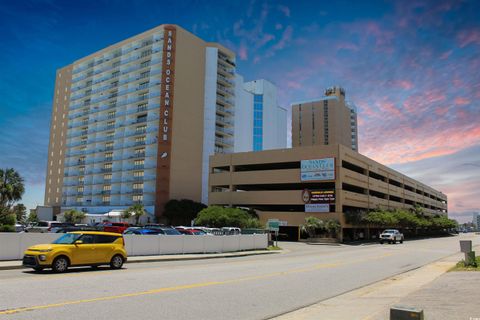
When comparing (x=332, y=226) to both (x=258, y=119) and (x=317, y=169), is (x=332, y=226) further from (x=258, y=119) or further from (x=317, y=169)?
(x=258, y=119)

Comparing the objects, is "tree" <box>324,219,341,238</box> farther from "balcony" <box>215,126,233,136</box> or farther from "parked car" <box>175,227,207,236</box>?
"balcony" <box>215,126,233,136</box>

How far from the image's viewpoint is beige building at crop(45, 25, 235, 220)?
88.6 m

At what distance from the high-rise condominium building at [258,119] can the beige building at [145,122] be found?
17.7 feet

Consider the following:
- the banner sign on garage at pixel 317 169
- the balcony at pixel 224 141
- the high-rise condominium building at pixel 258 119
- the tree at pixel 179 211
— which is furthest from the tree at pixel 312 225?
the high-rise condominium building at pixel 258 119

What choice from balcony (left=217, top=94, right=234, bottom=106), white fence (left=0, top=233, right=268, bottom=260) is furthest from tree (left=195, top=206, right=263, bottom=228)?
balcony (left=217, top=94, right=234, bottom=106)

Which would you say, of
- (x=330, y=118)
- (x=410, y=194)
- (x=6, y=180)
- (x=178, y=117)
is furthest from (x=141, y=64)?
(x=330, y=118)

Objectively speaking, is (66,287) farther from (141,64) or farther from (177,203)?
(141,64)

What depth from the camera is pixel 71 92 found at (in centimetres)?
11281

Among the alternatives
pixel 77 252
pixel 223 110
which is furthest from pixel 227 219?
pixel 77 252

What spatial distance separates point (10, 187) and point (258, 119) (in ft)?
218

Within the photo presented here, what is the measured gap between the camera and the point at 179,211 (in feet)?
265

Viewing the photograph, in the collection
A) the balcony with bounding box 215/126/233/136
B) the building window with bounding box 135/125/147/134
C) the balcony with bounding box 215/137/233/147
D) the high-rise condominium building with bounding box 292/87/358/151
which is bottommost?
the balcony with bounding box 215/137/233/147

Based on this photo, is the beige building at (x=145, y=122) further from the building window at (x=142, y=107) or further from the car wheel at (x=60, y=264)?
the car wheel at (x=60, y=264)

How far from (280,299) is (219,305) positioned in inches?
86.6
